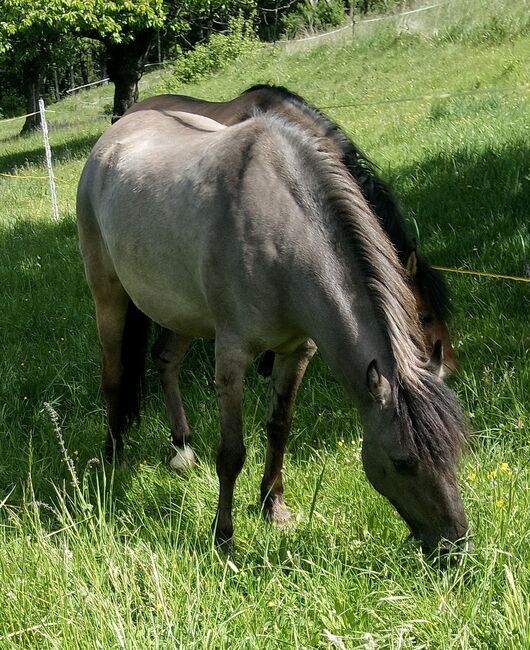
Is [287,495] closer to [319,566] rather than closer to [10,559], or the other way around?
[319,566]

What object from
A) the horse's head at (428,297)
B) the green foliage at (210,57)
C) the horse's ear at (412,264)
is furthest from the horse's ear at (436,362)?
the green foliage at (210,57)

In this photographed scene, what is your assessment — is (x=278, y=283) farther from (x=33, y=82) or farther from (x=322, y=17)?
(x=33, y=82)

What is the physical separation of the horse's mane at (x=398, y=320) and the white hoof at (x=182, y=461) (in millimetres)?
1693

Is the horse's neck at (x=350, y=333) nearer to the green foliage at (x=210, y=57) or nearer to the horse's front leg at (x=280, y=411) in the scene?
the horse's front leg at (x=280, y=411)

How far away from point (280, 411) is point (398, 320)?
47.7 inches

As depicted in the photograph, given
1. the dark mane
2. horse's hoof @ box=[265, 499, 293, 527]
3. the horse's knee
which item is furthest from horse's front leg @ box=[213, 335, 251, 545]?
the dark mane

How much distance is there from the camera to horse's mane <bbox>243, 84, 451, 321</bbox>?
9.45 ft

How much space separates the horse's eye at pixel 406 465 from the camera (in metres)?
2.48

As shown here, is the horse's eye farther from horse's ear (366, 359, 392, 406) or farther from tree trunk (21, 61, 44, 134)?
tree trunk (21, 61, 44, 134)

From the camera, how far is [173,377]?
4.53 meters

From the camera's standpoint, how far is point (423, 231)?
234 inches

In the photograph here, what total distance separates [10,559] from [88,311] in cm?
358

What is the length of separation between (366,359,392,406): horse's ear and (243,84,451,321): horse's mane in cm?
59

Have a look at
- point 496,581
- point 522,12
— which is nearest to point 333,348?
point 496,581
